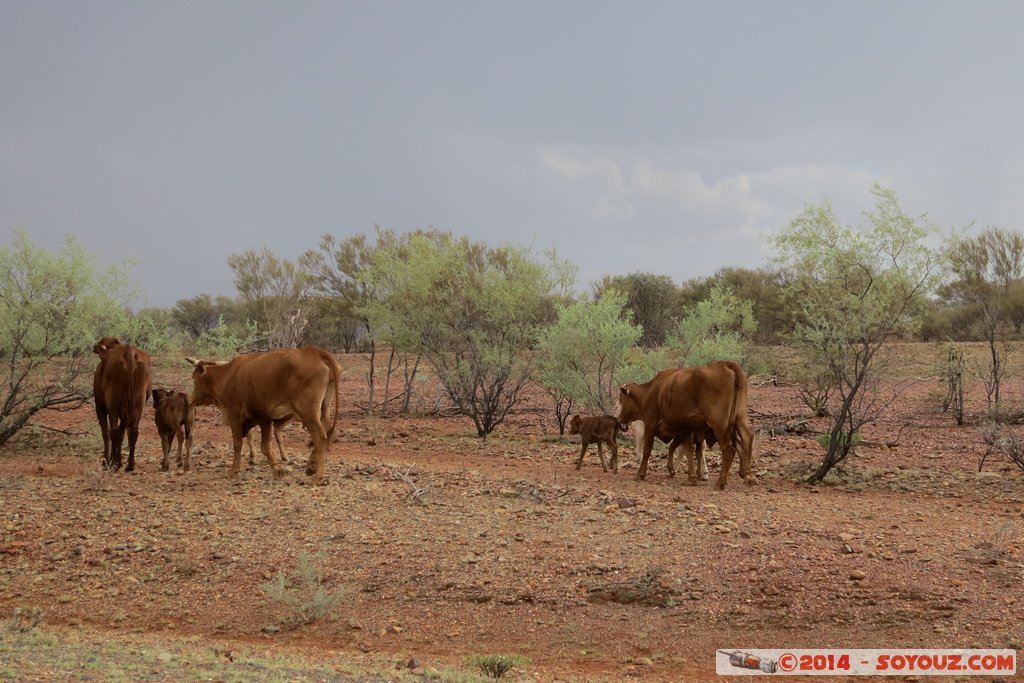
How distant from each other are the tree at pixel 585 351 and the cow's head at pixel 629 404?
176 inches

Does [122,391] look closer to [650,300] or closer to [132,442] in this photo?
[132,442]

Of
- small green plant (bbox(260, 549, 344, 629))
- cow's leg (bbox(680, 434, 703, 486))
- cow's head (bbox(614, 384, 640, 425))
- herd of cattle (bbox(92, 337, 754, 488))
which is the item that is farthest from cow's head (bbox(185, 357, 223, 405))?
cow's leg (bbox(680, 434, 703, 486))

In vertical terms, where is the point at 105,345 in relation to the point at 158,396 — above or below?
above

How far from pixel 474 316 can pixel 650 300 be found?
2481 centimetres

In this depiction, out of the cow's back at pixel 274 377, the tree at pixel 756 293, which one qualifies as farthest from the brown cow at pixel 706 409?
the tree at pixel 756 293

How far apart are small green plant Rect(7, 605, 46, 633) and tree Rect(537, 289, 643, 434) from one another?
12.2m

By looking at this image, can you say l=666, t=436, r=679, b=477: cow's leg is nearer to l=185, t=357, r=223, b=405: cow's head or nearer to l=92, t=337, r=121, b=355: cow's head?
l=185, t=357, r=223, b=405: cow's head

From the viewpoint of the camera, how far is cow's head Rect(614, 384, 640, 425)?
13.4 metres

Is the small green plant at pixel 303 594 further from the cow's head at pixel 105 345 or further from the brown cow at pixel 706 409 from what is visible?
the cow's head at pixel 105 345

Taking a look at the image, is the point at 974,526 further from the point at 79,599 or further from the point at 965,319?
the point at 965,319

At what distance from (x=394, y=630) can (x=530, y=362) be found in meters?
13.3

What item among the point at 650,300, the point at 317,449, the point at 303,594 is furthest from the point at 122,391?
the point at 650,300

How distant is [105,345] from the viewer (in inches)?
503

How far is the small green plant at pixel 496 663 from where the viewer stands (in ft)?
18.9
